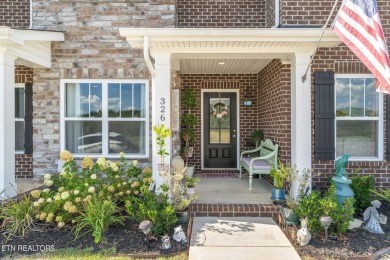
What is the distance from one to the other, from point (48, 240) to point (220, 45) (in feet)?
13.3

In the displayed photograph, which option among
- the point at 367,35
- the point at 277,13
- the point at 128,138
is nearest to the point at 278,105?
the point at 277,13

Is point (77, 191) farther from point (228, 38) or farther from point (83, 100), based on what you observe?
point (228, 38)

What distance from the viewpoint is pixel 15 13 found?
25.0 feet

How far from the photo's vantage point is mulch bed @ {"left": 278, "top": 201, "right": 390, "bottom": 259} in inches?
156

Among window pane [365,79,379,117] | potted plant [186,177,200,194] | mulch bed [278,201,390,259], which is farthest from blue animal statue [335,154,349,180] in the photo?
potted plant [186,177,200,194]

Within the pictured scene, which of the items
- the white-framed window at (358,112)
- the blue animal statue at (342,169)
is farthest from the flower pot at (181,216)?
the white-framed window at (358,112)

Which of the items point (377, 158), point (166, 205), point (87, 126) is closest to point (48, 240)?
point (166, 205)

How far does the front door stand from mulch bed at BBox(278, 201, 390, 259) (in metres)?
4.24

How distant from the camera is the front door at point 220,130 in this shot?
8828 millimetres

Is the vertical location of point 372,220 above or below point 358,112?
below

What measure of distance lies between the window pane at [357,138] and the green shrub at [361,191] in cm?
84

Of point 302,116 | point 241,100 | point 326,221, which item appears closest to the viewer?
point 326,221

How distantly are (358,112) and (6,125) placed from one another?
6.60 m

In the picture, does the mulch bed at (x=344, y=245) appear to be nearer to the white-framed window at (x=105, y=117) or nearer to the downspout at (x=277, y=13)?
the white-framed window at (x=105, y=117)
